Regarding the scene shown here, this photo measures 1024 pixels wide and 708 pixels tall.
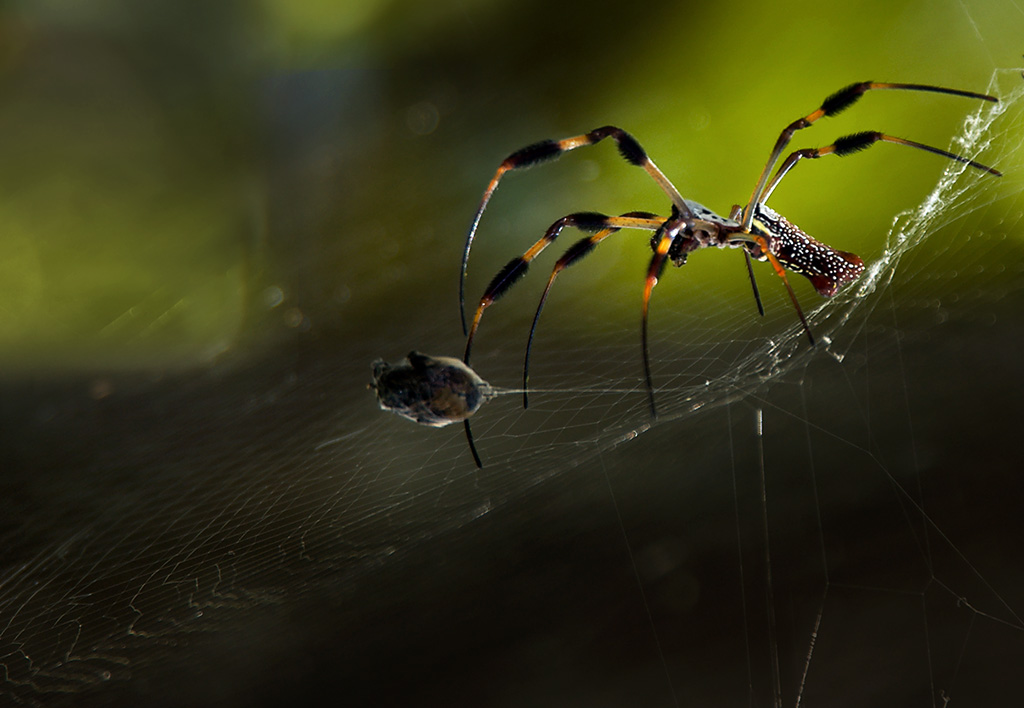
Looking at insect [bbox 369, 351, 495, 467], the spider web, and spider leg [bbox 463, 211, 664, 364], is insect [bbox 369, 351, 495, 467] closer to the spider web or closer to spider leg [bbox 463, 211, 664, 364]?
spider leg [bbox 463, 211, 664, 364]

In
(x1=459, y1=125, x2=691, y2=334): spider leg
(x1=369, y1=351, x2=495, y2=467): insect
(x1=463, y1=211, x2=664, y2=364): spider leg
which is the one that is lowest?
(x1=369, y1=351, x2=495, y2=467): insect

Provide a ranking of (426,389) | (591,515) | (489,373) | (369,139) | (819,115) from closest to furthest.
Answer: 1. (426,389)
2. (819,115)
3. (489,373)
4. (591,515)
5. (369,139)

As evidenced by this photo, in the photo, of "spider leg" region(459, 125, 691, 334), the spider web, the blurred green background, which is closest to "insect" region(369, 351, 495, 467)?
"spider leg" region(459, 125, 691, 334)

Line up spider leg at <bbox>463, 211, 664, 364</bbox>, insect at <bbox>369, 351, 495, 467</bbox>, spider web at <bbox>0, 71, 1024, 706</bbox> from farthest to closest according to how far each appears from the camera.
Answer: spider web at <bbox>0, 71, 1024, 706</bbox> → spider leg at <bbox>463, 211, 664, 364</bbox> → insect at <bbox>369, 351, 495, 467</bbox>

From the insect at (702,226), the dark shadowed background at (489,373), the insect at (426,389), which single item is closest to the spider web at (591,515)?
the dark shadowed background at (489,373)

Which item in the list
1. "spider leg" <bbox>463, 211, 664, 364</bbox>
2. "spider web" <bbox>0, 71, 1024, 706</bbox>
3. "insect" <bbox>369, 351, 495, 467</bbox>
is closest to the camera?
"insect" <bbox>369, 351, 495, 467</bbox>

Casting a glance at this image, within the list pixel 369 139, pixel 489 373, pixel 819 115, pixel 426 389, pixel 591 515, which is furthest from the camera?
pixel 369 139

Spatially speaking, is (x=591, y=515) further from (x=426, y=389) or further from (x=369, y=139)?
(x=369, y=139)

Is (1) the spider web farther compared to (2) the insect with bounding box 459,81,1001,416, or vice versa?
(1) the spider web

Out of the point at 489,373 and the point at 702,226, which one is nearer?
the point at 702,226

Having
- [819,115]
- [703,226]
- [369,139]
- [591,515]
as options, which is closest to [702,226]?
[703,226]
